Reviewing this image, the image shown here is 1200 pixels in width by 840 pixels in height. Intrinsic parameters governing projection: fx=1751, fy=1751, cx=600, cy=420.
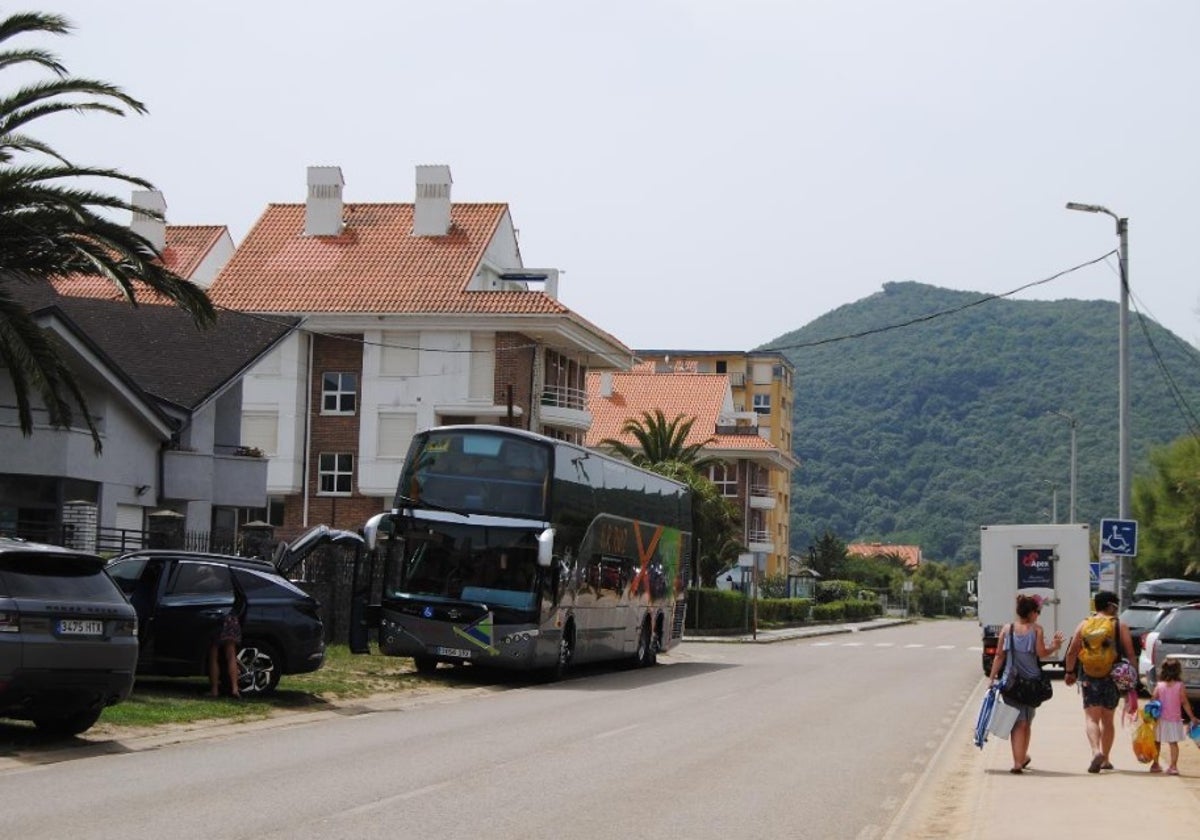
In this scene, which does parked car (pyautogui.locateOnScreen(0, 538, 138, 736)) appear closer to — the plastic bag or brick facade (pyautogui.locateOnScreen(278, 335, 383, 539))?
the plastic bag

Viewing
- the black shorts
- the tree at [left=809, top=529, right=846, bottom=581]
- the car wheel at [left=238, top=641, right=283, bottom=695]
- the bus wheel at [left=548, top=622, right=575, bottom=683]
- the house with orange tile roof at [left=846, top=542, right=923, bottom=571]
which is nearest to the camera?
the black shorts

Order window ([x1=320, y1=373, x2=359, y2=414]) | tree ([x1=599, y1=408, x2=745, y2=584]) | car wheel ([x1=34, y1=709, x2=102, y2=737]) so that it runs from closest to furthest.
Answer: car wheel ([x1=34, y1=709, x2=102, y2=737]) → window ([x1=320, y1=373, x2=359, y2=414]) → tree ([x1=599, y1=408, x2=745, y2=584])

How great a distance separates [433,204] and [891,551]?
95.9 meters

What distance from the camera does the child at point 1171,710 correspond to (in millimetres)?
16781

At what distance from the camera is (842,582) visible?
4377 inches

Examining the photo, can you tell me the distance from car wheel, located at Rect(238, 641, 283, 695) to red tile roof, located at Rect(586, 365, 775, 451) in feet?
245

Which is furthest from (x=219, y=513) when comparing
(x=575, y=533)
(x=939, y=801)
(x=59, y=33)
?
(x=939, y=801)

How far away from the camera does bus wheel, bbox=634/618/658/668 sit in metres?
37.0

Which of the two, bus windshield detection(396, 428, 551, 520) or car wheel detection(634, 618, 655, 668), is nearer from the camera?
bus windshield detection(396, 428, 551, 520)

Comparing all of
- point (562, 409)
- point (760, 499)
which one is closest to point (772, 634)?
point (562, 409)

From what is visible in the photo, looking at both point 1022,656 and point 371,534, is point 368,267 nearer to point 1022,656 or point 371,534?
point 371,534

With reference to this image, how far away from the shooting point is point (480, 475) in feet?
94.4

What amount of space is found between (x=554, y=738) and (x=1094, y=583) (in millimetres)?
35456

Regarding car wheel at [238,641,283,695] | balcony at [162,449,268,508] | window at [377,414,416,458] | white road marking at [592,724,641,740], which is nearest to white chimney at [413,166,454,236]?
window at [377,414,416,458]
